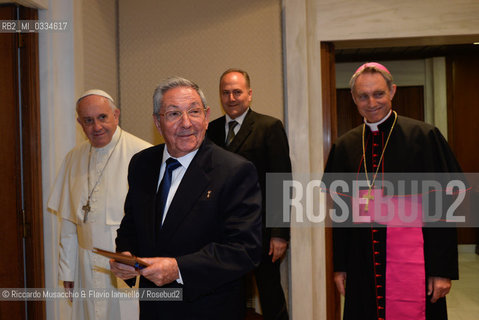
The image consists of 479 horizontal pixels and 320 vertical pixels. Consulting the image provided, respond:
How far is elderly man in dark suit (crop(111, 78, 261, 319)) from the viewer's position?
152 cm

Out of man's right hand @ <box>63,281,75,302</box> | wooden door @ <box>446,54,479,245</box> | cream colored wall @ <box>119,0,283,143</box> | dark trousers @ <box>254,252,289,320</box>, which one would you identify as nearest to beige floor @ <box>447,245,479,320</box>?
wooden door @ <box>446,54,479,245</box>

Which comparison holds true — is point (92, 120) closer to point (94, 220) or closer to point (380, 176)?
point (94, 220)

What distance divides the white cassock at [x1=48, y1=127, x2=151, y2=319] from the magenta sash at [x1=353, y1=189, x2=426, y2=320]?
151cm

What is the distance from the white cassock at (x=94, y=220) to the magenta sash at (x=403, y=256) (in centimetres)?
151

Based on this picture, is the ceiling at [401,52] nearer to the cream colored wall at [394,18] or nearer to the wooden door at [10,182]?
the cream colored wall at [394,18]

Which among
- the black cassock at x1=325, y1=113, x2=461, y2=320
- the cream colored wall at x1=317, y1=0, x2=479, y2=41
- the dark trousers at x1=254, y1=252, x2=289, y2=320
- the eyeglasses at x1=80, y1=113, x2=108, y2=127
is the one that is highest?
the cream colored wall at x1=317, y1=0, x2=479, y2=41

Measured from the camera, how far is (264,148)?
326 centimetres

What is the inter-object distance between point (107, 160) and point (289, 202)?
1503 millimetres

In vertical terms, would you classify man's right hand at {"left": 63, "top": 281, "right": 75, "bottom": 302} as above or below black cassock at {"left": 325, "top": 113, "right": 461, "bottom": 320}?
below

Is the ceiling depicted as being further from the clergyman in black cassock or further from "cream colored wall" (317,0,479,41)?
the clergyman in black cassock

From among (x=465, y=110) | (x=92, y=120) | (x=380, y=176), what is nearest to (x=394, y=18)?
(x=380, y=176)

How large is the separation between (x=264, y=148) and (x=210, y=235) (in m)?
1.70

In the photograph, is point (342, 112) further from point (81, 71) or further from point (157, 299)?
point (157, 299)

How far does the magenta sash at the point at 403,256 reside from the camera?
2373mm
